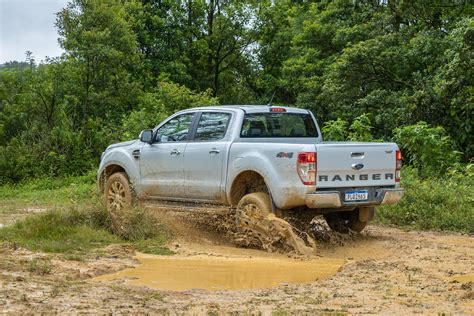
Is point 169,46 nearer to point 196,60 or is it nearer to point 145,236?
point 196,60

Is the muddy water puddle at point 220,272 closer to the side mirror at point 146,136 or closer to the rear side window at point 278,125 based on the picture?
the rear side window at point 278,125

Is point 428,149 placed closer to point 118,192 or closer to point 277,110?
point 277,110

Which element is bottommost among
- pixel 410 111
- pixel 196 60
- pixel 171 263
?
pixel 171 263

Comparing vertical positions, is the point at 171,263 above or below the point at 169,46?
below

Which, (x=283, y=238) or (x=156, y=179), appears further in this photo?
(x=156, y=179)

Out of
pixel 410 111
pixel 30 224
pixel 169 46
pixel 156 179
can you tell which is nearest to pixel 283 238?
pixel 156 179

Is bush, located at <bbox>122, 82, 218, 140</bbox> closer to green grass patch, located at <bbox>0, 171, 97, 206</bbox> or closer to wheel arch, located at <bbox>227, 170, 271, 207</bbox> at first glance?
green grass patch, located at <bbox>0, 171, 97, 206</bbox>

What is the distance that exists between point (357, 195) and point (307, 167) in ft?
2.85

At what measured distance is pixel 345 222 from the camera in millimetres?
10086

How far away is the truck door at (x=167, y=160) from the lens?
10.1m

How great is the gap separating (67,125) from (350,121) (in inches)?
368

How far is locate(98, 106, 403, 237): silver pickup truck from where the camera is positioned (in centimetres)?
860

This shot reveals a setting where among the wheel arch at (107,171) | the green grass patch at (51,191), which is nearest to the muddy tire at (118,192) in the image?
the wheel arch at (107,171)

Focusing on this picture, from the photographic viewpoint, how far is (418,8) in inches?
964
